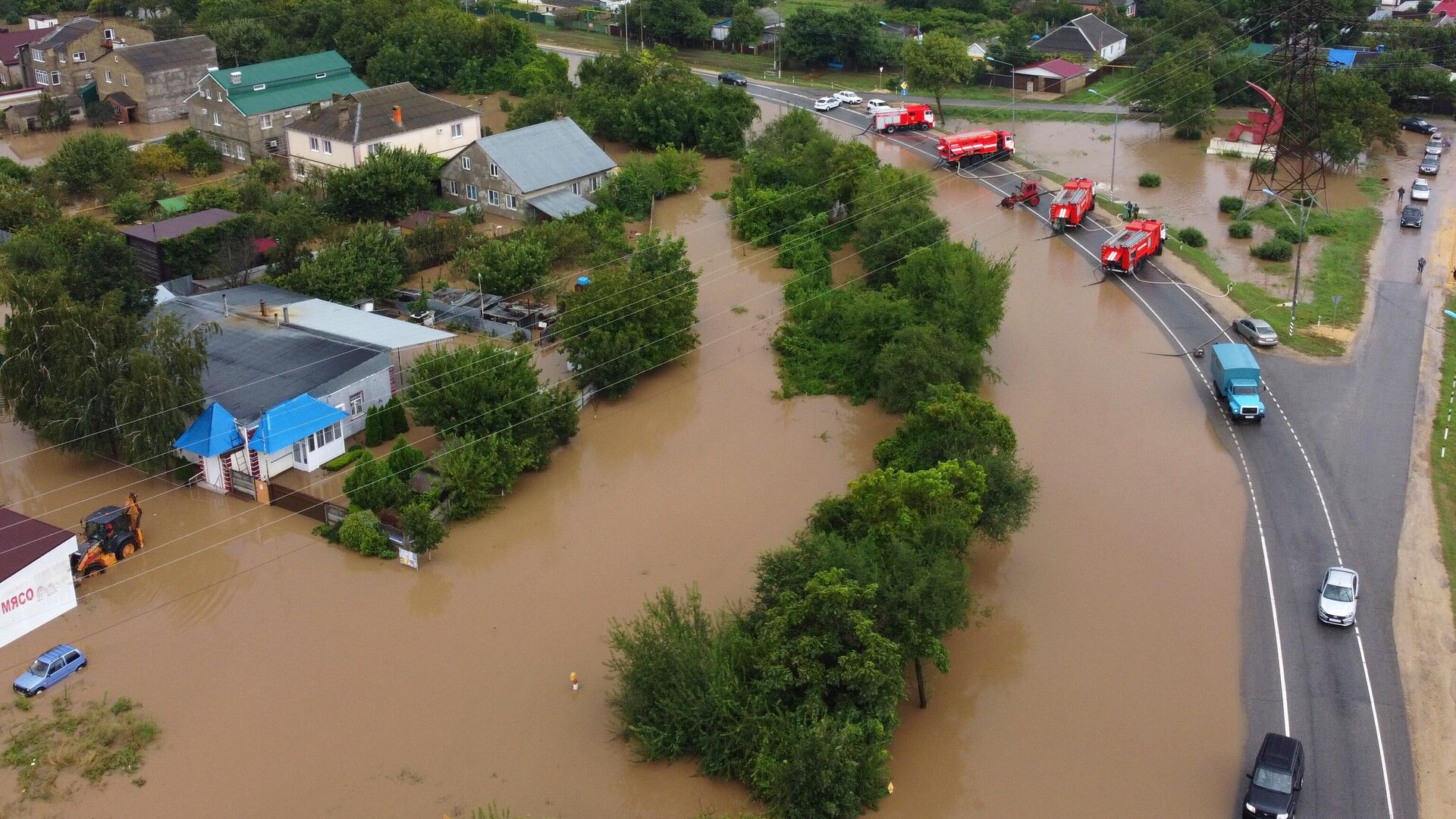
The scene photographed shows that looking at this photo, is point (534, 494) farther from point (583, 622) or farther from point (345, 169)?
point (345, 169)

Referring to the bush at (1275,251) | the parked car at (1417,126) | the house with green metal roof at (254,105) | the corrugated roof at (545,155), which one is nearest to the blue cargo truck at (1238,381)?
the bush at (1275,251)

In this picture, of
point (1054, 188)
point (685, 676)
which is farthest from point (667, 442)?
A: point (1054, 188)

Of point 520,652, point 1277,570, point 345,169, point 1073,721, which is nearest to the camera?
point 1073,721

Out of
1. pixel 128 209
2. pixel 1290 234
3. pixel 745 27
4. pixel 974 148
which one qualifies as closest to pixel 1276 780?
pixel 1290 234

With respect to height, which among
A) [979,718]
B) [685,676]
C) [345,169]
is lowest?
[979,718]

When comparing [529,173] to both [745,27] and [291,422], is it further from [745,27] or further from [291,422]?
[745,27]

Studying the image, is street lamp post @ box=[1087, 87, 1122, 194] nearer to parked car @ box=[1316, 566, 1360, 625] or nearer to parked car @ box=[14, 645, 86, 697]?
parked car @ box=[1316, 566, 1360, 625]
